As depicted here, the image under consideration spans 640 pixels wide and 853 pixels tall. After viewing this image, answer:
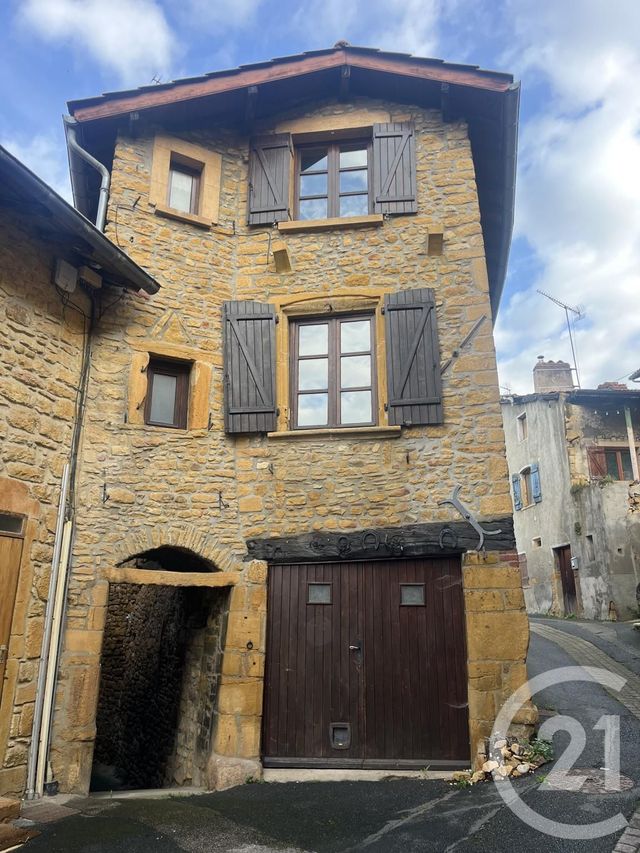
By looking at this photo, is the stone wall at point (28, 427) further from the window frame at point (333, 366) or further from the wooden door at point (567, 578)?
the wooden door at point (567, 578)

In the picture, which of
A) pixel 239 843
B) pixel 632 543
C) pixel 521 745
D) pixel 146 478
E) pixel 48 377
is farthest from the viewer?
pixel 632 543

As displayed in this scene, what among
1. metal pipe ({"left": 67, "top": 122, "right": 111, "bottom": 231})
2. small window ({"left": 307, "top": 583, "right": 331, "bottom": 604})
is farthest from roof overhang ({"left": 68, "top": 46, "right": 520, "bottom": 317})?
small window ({"left": 307, "top": 583, "right": 331, "bottom": 604})

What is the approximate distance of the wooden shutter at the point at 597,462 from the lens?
15234 millimetres

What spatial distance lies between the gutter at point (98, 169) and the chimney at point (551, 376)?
51.2ft

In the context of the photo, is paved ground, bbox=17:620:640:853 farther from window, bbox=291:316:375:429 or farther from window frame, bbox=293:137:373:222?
window frame, bbox=293:137:373:222

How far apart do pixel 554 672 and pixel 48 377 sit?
22.7ft

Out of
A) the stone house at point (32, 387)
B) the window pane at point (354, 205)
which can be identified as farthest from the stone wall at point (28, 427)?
the window pane at point (354, 205)

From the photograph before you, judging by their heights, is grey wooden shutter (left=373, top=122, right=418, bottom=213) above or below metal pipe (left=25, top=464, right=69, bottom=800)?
above

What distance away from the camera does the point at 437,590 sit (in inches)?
232

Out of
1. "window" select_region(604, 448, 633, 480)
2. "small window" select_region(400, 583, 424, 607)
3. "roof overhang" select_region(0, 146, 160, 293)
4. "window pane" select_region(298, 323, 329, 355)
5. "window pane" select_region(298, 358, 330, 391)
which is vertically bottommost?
"small window" select_region(400, 583, 424, 607)

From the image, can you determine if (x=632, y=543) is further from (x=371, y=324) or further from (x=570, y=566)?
(x=371, y=324)

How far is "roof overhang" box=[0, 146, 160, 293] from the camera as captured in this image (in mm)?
5023

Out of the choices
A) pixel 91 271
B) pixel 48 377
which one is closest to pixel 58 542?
pixel 48 377

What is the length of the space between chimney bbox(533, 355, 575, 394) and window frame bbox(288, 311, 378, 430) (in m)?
14.1
